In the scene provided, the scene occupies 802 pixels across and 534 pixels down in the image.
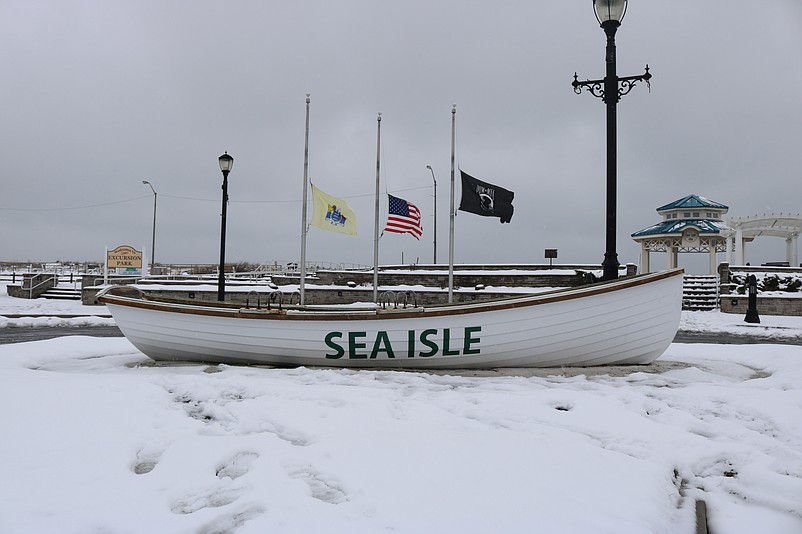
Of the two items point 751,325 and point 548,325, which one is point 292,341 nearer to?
point 548,325

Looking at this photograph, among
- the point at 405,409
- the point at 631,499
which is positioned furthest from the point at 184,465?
the point at 631,499

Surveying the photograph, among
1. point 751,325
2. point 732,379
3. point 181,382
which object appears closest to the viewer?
point 181,382

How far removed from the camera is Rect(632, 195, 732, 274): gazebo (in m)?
28.2

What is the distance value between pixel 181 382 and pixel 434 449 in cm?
320

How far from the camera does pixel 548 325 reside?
22.0 ft

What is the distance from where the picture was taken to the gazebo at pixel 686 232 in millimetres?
28188

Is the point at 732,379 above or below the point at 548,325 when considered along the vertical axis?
below

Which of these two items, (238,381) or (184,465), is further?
(238,381)

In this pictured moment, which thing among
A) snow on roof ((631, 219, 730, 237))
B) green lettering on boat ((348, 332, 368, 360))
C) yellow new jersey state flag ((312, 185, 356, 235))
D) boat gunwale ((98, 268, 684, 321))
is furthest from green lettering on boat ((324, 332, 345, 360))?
snow on roof ((631, 219, 730, 237))

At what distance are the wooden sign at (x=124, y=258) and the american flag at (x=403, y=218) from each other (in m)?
17.7

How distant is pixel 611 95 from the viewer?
7.61m

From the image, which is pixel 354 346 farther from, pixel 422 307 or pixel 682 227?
pixel 682 227

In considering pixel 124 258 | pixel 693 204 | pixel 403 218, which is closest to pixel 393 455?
pixel 403 218

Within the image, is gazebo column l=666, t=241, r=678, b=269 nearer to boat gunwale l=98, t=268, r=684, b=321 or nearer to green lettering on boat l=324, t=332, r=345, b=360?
boat gunwale l=98, t=268, r=684, b=321
